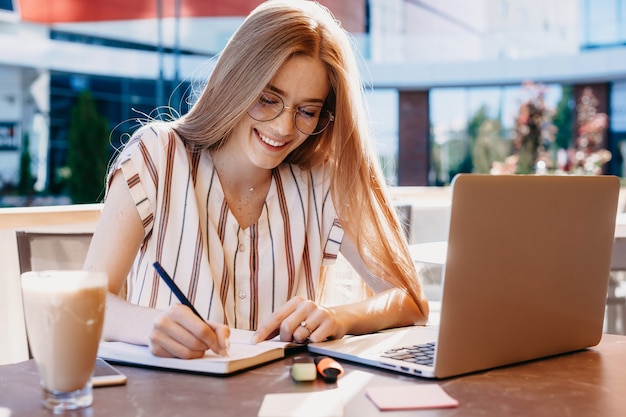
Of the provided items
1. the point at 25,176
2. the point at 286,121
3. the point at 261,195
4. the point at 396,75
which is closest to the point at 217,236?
the point at 261,195

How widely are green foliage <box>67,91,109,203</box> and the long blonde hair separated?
11.8m

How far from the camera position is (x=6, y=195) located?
13.3m

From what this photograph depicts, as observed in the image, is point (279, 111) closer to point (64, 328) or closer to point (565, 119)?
point (64, 328)

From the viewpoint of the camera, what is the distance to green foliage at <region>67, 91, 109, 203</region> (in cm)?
1296

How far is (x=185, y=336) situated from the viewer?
1.00 metres

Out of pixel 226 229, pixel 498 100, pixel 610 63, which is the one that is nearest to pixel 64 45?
pixel 498 100

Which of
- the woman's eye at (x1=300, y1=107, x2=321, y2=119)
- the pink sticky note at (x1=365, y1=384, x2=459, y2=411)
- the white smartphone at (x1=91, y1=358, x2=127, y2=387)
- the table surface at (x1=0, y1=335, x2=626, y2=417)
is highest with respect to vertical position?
the woman's eye at (x1=300, y1=107, x2=321, y2=119)

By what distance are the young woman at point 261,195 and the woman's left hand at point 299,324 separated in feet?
0.54

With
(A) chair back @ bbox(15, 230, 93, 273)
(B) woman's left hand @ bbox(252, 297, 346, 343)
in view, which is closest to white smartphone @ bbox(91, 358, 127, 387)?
(B) woman's left hand @ bbox(252, 297, 346, 343)

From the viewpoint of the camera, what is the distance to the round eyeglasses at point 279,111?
1.51 metres

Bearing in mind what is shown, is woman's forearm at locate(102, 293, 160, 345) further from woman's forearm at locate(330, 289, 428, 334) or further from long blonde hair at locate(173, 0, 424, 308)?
long blonde hair at locate(173, 0, 424, 308)

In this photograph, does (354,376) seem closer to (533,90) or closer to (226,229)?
(226,229)

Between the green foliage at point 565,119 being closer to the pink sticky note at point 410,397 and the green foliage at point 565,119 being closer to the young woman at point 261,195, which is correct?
the young woman at point 261,195

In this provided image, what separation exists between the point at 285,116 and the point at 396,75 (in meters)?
13.3
